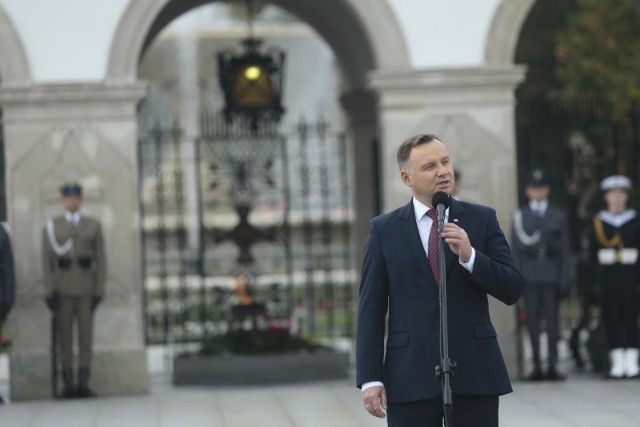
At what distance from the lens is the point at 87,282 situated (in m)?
12.8

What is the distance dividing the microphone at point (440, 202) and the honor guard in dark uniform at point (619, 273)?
7694 millimetres

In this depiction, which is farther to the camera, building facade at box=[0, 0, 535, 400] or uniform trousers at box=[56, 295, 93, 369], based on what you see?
building facade at box=[0, 0, 535, 400]

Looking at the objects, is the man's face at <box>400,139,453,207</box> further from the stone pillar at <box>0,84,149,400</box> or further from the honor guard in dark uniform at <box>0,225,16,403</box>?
the stone pillar at <box>0,84,149,400</box>

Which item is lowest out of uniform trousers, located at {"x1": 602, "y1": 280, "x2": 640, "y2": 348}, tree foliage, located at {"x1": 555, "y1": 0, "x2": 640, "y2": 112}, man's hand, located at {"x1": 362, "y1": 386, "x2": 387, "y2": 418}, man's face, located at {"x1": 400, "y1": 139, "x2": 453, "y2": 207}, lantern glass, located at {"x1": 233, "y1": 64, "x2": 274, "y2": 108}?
uniform trousers, located at {"x1": 602, "y1": 280, "x2": 640, "y2": 348}

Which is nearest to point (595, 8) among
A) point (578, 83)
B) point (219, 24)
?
point (578, 83)

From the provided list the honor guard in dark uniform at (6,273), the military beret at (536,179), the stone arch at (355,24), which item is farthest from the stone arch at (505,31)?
the honor guard in dark uniform at (6,273)

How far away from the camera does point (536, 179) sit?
13.3m

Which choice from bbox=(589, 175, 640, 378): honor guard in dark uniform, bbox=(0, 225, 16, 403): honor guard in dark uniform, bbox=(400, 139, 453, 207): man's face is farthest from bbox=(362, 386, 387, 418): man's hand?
bbox=(589, 175, 640, 378): honor guard in dark uniform

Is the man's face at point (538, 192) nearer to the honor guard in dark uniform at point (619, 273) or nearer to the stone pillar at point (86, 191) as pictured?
the honor guard in dark uniform at point (619, 273)

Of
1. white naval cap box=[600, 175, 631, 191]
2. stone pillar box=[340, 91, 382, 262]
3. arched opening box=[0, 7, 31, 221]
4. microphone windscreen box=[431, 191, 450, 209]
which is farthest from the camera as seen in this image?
stone pillar box=[340, 91, 382, 262]

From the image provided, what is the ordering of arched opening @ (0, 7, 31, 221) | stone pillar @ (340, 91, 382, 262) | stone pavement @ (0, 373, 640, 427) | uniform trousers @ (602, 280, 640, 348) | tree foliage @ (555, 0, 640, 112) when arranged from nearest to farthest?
stone pavement @ (0, 373, 640, 427)
arched opening @ (0, 7, 31, 221)
uniform trousers @ (602, 280, 640, 348)
stone pillar @ (340, 91, 382, 262)
tree foliage @ (555, 0, 640, 112)

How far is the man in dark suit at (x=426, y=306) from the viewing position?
5.77 m

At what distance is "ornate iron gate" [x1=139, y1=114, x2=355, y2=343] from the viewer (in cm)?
1553

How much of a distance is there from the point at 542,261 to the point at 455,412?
7525 millimetres
